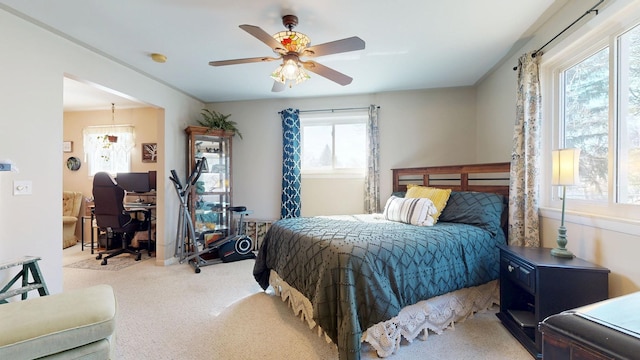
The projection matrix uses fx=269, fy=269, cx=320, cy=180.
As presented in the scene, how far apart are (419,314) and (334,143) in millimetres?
2943

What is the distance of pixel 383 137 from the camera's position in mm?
4191

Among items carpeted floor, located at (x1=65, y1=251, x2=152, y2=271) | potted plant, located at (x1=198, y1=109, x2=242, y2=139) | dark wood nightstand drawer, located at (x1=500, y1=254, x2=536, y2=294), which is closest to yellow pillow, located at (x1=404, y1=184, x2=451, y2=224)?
dark wood nightstand drawer, located at (x1=500, y1=254, x2=536, y2=294)

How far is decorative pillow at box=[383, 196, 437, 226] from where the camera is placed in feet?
8.73

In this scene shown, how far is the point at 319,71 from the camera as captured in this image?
2.36 metres

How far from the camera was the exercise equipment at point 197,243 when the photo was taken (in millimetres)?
3721

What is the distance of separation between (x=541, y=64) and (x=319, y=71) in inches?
77.4

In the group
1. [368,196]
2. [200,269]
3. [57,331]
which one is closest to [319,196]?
[368,196]

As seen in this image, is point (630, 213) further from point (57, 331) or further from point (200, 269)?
→ point (200, 269)

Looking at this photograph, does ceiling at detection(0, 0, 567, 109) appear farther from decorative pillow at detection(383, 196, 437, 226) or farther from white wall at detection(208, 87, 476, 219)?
decorative pillow at detection(383, 196, 437, 226)

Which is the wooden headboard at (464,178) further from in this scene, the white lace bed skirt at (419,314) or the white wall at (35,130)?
the white wall at (35,130)

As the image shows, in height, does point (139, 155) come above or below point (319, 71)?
below

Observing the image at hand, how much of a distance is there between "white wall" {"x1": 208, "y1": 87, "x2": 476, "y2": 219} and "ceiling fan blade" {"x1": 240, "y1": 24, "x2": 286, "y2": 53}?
7.76 ft

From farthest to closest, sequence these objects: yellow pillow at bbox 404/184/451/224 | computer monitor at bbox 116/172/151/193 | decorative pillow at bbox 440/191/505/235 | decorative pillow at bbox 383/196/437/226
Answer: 1. computer monitor at bbox 116/172/151/193
2. yellow pillow at bbox 404/184/451/224
3. decorative pillow at bbox 383/196/437/226
4. decorative pillow at bbox 440/191/505/235

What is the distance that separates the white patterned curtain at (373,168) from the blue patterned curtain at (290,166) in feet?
3.66
